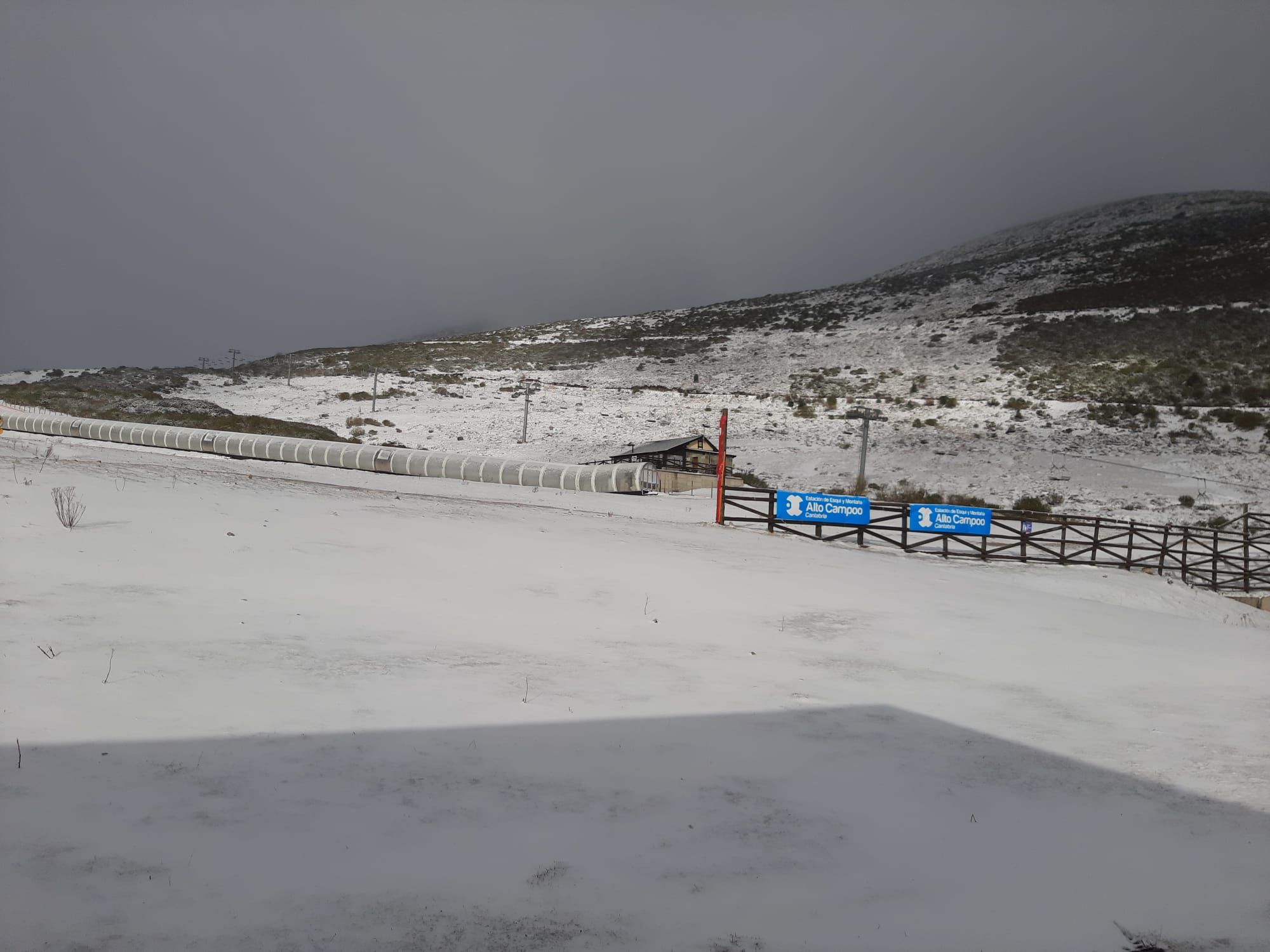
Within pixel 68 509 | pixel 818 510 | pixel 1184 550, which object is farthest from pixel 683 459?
pixel 68 509

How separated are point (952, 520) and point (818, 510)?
14.0 ft

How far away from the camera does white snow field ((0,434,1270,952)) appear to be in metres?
4.17

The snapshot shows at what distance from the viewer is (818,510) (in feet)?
82.6

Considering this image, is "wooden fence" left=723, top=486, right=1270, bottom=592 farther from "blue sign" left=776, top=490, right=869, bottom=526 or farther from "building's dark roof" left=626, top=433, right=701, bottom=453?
"building's dark roof" left=626, top=433, right=701, bottom=453

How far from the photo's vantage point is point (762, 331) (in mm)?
92000

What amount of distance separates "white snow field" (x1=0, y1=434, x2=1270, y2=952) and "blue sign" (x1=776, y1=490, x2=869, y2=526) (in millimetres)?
12129

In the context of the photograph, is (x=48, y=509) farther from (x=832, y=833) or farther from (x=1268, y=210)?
(x=1268, y=210)

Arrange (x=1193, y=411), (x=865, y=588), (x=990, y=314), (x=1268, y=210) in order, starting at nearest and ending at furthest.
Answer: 1. (x=865, y=588)
2. (x=1193, y=411)
3. (x=990, y=314)
4. (x=1268, y=210)

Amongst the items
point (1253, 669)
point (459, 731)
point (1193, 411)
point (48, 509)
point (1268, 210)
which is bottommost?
point (1253, 669)

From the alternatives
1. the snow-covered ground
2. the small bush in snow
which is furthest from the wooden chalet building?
the small bush in snow

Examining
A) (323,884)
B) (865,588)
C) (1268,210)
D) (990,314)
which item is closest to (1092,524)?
(865,588)

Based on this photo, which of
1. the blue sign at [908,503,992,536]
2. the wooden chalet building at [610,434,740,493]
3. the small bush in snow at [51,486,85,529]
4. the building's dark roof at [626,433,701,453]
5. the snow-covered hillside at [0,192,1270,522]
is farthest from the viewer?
the snow-covered hillside at [0,192,1270,522]

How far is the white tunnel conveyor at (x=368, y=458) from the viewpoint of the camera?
115 ft

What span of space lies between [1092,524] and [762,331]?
68440mm
